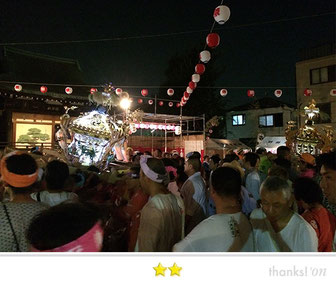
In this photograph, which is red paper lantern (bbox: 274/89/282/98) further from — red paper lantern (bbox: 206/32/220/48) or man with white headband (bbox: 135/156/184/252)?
man with white headband (bbox: 135/156/184/252)

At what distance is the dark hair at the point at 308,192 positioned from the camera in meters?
2.44

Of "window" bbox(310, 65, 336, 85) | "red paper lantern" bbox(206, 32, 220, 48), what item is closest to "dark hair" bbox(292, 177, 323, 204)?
"red paper lantern" bbox(206, 32, 220, 48)

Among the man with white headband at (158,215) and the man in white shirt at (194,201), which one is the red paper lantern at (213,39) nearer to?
the man in white shirt at (194,201)

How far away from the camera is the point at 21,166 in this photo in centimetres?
219

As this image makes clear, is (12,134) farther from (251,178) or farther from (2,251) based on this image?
(2,251)

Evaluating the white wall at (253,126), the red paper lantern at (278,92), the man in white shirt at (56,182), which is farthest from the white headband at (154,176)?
the white wall at (253,126)

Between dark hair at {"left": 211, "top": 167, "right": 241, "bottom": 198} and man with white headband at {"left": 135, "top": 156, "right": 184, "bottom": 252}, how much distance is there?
44cm

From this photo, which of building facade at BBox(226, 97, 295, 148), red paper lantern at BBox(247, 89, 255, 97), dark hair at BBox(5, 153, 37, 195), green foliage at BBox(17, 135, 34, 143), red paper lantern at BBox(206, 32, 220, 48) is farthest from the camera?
building facade at BBox(226, 97, 295, 148)

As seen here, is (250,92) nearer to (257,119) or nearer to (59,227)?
(257,119)

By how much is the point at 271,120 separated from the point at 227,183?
919 inches

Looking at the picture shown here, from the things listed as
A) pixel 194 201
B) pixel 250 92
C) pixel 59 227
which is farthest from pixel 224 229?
pixel 250 92

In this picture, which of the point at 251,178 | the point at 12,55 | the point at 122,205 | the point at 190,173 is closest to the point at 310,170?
the point at 251,178

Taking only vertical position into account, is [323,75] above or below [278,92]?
above

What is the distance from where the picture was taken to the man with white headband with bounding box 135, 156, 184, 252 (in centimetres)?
205
